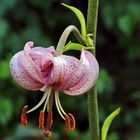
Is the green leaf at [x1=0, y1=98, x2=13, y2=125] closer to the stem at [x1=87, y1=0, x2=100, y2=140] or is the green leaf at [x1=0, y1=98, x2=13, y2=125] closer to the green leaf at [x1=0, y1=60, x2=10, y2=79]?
the green leaf at [x1=0, y1=60, x2=10, y2=79]

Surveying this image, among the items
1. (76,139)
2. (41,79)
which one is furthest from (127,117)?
(41,79)

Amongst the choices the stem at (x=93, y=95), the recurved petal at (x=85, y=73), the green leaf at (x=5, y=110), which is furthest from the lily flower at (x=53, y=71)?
the green leaf at (x=5, y=110)

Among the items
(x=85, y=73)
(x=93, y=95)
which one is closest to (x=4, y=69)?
(x=93, y=95)

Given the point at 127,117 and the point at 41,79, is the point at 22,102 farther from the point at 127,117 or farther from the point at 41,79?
the point at 41,79

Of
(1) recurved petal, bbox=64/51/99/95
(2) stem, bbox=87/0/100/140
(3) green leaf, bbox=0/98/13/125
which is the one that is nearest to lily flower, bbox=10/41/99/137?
(1) recurved petal, bbox=64/51/99/95

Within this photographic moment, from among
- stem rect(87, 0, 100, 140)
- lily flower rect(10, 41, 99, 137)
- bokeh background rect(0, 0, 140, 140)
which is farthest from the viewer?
bokeh background rect(0, 0, 140, 140)

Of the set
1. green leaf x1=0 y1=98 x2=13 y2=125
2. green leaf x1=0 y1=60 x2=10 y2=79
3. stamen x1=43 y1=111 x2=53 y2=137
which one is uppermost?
green leaf x1=0 y1=60 x2=10 y2=79

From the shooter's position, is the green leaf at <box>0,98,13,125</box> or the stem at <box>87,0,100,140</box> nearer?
the stem at <box>87,0,100,140</box>
